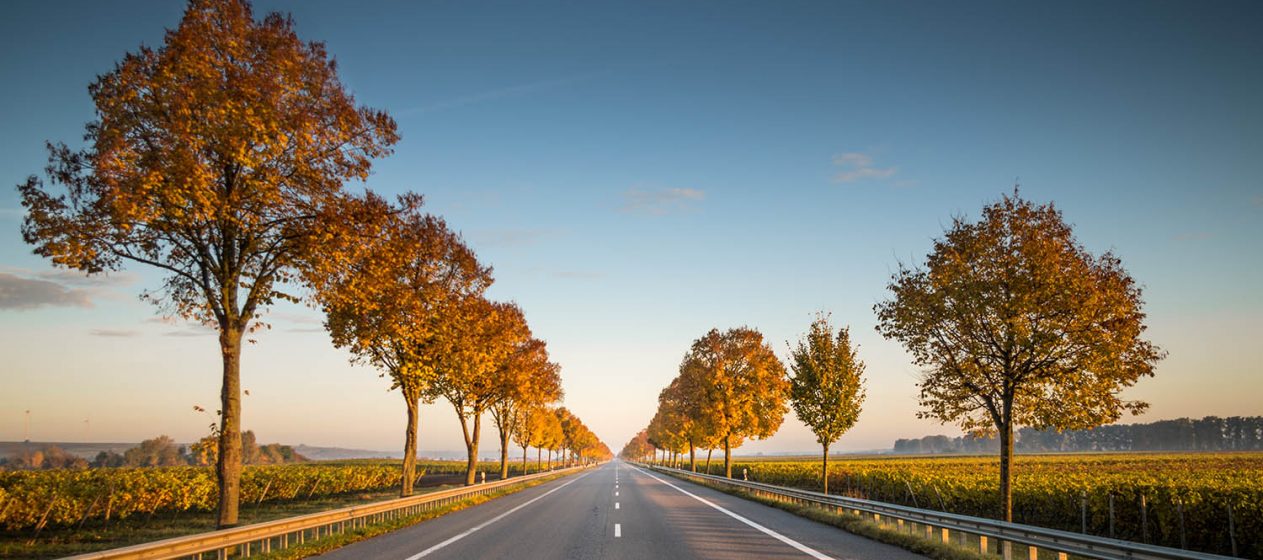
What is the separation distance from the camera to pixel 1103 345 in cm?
1595

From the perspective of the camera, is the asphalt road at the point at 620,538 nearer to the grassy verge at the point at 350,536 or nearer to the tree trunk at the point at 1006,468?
the grassy verge at the point at 350,536

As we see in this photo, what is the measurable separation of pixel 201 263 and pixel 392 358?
1051 centimetres

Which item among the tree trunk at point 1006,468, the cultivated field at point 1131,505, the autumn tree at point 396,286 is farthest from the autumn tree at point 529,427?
the tree trunk at point 1006,468

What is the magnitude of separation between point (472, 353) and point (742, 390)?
24.6 m

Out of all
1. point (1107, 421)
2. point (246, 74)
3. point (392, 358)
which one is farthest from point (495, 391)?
point (1107, 421)

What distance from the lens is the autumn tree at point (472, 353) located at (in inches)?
930

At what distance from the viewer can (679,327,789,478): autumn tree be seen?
43.6m

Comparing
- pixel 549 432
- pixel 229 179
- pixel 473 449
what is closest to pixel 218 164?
pixel 229 179

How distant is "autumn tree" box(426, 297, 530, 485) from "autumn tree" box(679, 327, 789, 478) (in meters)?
15.8

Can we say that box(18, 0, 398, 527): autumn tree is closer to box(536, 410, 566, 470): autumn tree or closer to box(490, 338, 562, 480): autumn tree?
box(490, 338, 562, 480): autumn tree

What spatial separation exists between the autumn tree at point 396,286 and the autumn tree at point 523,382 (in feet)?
27.0

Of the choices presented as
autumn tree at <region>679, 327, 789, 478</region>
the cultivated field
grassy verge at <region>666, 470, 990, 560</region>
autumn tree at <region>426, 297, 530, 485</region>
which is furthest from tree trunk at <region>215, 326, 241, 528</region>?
autumn tree at <region>679, 327, 789, 478</region>

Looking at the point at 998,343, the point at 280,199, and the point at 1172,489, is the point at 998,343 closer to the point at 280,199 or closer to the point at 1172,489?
the point at 1172,489

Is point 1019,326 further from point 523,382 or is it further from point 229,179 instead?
point 523,382
